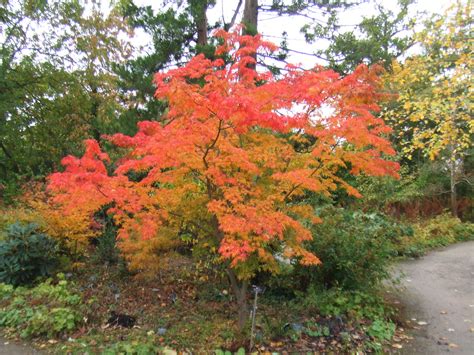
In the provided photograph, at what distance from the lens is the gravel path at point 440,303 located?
4254 mm

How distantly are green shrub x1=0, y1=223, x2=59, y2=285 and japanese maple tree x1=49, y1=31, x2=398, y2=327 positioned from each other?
210 cm

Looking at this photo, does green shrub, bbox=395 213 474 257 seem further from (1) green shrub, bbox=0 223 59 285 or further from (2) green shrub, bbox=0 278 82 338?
(1) green shrub, bbox=0 223 59 285

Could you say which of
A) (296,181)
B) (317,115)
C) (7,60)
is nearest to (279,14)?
(317,115)

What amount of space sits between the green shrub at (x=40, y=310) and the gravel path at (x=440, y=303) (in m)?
4.07

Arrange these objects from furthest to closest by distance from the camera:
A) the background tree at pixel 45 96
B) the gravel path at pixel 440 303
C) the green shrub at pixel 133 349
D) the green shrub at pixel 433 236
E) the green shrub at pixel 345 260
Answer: the background tree at pixel 45 96, the green shrub at pixel 433 236, the green shrub at pixel 345 260, the gravel path at pixel 440 303, the green shrub at pixel 133 349

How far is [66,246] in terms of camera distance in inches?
253

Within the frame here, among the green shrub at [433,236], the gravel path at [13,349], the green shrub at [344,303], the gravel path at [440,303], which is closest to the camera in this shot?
the gravel path at [13,349]

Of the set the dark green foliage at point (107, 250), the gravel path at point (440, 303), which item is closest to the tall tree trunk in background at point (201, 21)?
the dark green foliage at point (107, 250)

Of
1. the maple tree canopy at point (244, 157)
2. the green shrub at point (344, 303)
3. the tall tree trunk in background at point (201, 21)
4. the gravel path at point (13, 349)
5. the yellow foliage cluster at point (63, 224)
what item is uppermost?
the tall tree trunk in background at point (201, 21)

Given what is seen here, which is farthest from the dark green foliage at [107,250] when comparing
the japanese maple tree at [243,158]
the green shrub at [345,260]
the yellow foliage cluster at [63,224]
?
the green shrub at [345,260]

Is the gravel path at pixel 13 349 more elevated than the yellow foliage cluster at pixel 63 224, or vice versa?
the yellow foliage cluster at pixel 63 224

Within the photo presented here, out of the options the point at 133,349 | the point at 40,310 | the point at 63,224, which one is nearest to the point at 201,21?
the point at 63,224

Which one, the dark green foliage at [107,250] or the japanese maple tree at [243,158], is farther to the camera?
the dark green foliage at [107,250]

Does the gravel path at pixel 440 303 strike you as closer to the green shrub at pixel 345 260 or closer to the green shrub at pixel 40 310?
the green shrub at pixel 345 260
